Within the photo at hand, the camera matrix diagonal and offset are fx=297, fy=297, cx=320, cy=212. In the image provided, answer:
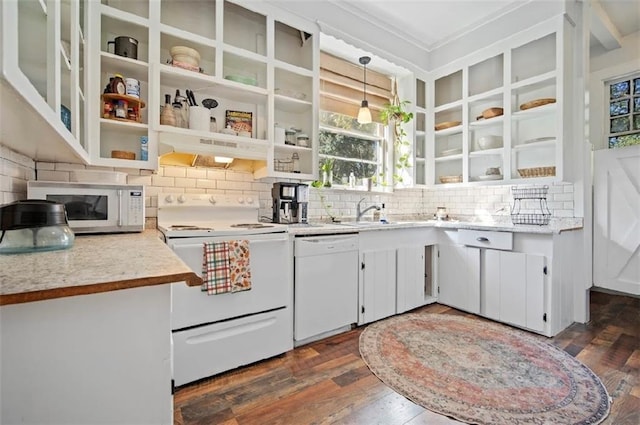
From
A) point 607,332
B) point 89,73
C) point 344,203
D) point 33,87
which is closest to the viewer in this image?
point 33,87

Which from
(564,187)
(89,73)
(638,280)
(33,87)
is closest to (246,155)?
(89,73)

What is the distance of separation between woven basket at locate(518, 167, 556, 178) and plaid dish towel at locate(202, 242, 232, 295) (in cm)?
291

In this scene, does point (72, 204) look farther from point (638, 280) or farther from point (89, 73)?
point (638, 280)

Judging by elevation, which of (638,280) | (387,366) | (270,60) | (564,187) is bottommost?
(387,366)

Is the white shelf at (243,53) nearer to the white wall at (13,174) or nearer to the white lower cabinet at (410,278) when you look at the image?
the white wall at (13,174)

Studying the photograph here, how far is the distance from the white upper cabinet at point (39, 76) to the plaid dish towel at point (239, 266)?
3.11 ft

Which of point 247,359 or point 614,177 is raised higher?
point 614,177

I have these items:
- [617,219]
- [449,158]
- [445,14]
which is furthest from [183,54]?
[617,219]

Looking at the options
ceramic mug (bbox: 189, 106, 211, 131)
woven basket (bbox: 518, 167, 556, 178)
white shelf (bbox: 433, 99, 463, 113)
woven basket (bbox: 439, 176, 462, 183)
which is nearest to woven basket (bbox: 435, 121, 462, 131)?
white shelf (bbox: 433, 99, 463, 113)

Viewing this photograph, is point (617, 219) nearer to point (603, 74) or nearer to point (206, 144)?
point (603, 74)

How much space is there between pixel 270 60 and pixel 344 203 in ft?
5.13

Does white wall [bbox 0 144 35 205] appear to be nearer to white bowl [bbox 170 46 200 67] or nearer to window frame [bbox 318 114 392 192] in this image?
white bowl [bbox 170 46 200 67]

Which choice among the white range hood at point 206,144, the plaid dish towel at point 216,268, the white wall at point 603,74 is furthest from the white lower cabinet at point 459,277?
the white wall at point 603,74

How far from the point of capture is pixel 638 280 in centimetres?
329
